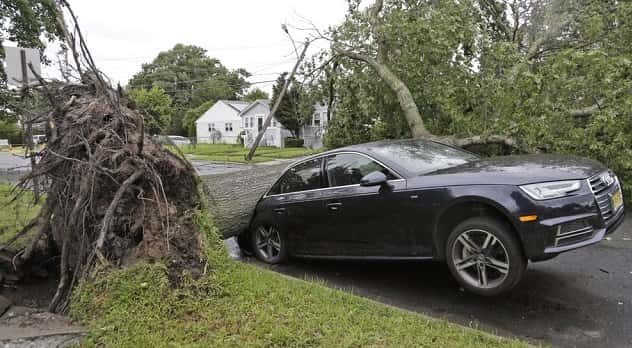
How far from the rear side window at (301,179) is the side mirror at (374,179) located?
37.8 inches

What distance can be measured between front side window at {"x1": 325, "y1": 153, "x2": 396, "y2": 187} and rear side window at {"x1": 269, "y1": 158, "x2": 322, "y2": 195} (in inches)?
7.6

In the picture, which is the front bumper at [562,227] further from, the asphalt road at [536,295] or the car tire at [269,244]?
the car tire at [269,244]

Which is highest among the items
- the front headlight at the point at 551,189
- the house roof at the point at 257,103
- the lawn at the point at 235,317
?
the house roof at the point at 257,103

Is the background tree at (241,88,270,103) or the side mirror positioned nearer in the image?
the side mirror

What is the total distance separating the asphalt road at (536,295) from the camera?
344cm

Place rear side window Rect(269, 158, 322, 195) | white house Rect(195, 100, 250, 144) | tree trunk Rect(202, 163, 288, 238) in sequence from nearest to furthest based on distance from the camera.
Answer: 1. rear side window Rect(269, 158, 322, 195)
2. tree trunk Rect(202, 163, 288, 238)
3. white house Rect(195, 100, 250, 144)

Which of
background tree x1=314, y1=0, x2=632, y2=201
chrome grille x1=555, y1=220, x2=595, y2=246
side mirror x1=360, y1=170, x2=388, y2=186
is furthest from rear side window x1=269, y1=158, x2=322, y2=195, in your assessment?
background tree x1=314, y1=0, x2=632, y2=201

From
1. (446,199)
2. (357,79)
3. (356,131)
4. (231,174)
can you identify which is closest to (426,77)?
(357,79)

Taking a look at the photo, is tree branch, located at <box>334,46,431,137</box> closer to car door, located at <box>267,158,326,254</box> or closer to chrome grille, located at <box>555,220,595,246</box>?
car door, located at <box>267,158,326,254</box>

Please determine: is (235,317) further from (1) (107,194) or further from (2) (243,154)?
(2) (243,154)

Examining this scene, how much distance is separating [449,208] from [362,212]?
992 millimetres

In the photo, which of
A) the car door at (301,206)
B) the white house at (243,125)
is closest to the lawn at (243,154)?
the white house at (243,125)

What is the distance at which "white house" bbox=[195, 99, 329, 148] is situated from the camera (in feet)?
125

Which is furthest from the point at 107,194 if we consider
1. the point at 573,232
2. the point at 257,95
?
the point at 257,95
